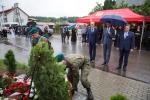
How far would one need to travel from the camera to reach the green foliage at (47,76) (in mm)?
5094

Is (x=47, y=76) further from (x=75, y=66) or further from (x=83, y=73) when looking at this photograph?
(x=83, y=73)

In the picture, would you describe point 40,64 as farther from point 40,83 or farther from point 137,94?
point 137,94

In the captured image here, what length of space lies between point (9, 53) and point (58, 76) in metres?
4.32

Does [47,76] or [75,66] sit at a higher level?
[47,76]

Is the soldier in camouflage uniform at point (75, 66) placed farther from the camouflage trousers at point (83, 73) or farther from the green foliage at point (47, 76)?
the green foliage at point (47, 76)

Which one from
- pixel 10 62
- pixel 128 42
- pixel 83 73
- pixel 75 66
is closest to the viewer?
pixel 75 66

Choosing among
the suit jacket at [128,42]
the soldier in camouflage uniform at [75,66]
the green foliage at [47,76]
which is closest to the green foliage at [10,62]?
the soldier in camouflage uniform at [75,66]

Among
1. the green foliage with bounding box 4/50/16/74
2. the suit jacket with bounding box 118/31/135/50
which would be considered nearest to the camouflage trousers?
the green foliage with bounding box 4/50/16/74

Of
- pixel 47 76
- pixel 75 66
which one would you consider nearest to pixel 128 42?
pixel 75 66

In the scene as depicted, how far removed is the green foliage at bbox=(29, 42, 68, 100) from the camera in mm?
5094

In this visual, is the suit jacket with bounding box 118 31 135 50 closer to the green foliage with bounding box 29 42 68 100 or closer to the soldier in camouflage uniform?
the soldier in camouflage uniform

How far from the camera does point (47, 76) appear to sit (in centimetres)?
510

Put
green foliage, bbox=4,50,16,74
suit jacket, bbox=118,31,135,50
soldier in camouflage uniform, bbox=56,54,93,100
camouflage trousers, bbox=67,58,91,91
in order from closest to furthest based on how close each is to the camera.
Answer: soldier in camouflage uniform, bbox=56,54,93,100
camouflage trousers, bbox=67,58,91,91
green foliage, bbox=4,50,16,74
suit jacket, bbox=118,31,135,50

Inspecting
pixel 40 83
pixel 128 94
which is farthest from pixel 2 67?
pixel 40 83
